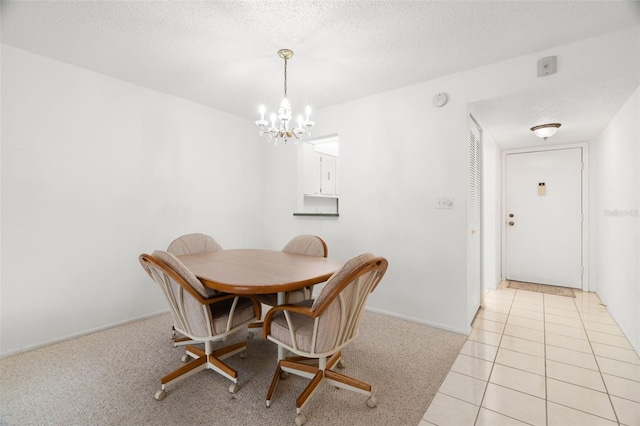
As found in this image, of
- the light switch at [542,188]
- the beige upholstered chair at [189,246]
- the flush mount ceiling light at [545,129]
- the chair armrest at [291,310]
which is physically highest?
the flush mount ceiling light at [545,129]

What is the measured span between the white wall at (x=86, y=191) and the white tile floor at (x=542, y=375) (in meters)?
2.96

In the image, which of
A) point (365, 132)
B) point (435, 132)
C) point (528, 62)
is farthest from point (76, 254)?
point (528, 62)

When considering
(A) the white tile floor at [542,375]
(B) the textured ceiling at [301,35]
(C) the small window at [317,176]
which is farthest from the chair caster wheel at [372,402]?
(B) the textured ceiling at [301,35]

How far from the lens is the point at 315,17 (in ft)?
6.31

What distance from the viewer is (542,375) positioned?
200 centimetres

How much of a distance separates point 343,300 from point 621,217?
3068mm

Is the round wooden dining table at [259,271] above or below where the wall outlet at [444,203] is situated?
below

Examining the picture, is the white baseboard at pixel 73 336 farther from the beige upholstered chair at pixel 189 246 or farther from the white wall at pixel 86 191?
the beige upholstered chair at pixel 189 246

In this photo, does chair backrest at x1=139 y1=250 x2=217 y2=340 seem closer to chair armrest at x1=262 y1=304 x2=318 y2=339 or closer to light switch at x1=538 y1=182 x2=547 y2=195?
chair armrest at x1=262 y1=304 x2=318 y2=339

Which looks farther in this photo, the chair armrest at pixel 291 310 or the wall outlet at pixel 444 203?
the wall outlet at pixel 444 203

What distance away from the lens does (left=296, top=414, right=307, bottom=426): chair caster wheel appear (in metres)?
1.50

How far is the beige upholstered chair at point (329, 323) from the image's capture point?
142cm

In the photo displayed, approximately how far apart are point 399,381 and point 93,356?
231 centimetres

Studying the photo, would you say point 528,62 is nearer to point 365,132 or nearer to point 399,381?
point 365,132
